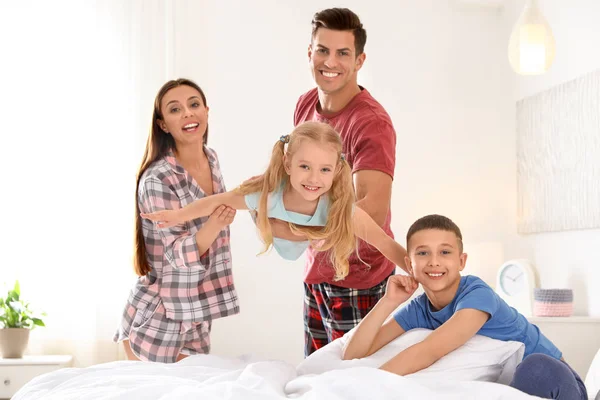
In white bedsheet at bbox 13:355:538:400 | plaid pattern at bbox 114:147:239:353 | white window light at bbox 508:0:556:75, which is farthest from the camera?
white window light at bbox 508:0:556:75

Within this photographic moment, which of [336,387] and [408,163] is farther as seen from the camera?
[408,163]

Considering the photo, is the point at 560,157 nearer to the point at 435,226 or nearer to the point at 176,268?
the point at 435,226

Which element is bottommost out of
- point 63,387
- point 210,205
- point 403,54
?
point 63,387

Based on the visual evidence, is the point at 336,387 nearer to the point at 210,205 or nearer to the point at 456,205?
the point at 210,205

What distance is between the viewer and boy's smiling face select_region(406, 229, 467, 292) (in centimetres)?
195

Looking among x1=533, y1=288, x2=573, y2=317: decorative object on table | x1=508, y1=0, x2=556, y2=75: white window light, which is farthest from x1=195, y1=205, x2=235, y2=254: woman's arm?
x1=533, y1=288, x2=573, y2=317: decorative object on table

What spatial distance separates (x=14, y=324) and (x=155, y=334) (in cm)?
227

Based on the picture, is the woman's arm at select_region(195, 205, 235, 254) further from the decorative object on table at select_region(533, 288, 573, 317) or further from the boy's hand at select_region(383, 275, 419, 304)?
the decorative object on table at select_region(533, 288, 573, 317)

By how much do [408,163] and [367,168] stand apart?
2.87 metres

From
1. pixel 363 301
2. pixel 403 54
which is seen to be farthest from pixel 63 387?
pixel 403 54

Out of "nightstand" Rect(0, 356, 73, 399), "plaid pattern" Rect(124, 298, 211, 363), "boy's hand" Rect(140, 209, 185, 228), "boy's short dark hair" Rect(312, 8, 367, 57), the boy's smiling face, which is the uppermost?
"boy's short dark hair" Rect(312, 8, 367, 57)

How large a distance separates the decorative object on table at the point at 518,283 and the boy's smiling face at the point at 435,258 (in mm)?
2575

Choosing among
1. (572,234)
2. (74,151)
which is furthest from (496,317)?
(74,151)

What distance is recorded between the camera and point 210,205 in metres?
2.07
